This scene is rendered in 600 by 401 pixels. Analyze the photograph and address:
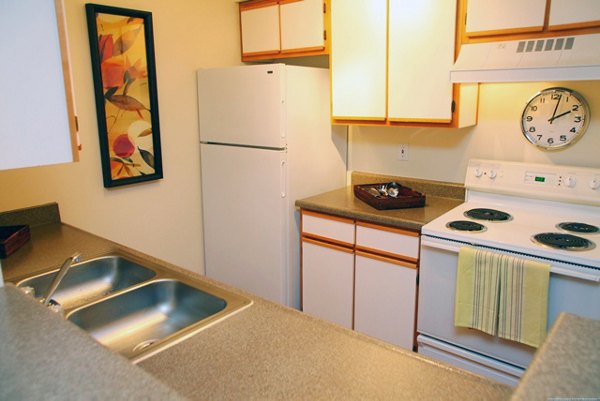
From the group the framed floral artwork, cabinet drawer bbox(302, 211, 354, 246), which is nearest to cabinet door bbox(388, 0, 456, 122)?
cabinet drawer bbox(302, 211, 354, 246)

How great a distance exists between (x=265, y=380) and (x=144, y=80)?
233cm

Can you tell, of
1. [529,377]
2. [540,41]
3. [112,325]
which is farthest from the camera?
[540,41]

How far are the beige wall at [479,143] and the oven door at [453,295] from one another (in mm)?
757

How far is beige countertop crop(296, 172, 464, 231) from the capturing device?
2.49 m

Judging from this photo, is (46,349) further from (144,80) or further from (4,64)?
(144,80)

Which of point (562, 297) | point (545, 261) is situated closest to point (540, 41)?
point (545, 261)

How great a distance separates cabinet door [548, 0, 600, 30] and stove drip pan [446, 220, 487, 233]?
958mm

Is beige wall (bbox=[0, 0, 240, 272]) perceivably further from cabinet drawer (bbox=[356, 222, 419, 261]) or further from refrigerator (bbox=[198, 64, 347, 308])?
cabinet drawer (bbox=[356, 222, 419, 261])

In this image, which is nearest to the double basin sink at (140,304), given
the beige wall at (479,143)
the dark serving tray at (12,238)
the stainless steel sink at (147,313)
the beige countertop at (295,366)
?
the stainless steel sink at (147,313)

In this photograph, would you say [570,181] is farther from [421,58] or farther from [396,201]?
[421,58]

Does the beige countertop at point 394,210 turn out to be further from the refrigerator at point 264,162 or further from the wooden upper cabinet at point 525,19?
the wooden upper cabinet at point 525,19

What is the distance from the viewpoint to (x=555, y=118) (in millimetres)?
2443

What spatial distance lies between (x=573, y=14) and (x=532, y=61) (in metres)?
0.27

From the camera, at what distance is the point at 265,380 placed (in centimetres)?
107
